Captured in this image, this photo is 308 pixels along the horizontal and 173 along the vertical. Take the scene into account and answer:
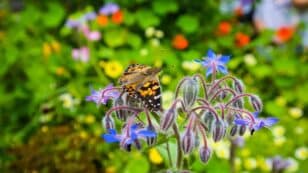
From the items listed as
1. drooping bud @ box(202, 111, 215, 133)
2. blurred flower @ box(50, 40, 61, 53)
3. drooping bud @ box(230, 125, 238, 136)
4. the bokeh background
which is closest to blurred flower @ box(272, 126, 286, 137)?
the bokeh background

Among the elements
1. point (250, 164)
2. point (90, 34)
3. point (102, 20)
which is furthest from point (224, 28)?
point (250, 164)

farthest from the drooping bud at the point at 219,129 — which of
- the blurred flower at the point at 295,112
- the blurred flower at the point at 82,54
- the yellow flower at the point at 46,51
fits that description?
the yellow flower at the point at 46,51

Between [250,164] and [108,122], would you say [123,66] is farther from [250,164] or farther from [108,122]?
[108,122]

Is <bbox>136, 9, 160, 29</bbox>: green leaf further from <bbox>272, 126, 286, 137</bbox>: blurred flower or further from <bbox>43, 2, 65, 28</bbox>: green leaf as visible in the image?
<bbox>272, 126, 286, 137</bbox>: blurred flower

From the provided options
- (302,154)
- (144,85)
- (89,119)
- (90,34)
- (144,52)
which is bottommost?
(144,85)

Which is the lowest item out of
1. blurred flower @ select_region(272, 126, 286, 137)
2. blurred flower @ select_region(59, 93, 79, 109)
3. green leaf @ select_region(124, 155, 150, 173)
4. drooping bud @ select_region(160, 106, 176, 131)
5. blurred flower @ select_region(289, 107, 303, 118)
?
drooping bud @ select_region(160, 106, 176, 131)

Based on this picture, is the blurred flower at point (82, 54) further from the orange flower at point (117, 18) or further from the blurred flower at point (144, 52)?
the orange flower at point (117, 18)
